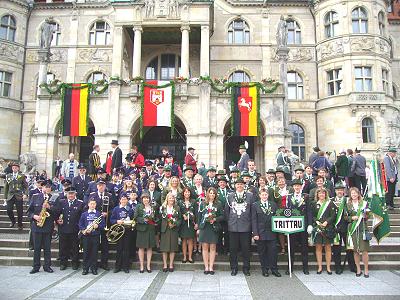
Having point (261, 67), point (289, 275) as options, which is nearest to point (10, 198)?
point (289, 275)

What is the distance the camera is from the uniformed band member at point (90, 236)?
9.21 meters

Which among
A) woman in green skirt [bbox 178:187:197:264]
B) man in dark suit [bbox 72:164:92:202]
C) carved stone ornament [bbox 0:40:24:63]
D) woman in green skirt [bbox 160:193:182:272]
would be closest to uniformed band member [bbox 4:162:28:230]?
man in dark suit [bbox 72:164:92:202]

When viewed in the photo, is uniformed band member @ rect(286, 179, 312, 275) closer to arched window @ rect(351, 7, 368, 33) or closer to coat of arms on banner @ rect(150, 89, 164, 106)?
coat of arms on banner @ rect(150, 89, 164, 106)

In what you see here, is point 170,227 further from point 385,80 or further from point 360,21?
point 360,21

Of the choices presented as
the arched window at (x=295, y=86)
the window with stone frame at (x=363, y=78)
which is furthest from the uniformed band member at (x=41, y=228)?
the window with stone frame at (x=363, y=78)

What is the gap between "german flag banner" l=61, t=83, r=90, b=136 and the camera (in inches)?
828

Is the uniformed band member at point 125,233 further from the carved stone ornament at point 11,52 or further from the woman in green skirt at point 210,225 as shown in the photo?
the carved stone ornament at point 11,52

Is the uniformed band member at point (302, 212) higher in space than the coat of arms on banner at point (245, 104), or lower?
lower

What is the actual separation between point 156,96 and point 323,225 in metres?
14.2

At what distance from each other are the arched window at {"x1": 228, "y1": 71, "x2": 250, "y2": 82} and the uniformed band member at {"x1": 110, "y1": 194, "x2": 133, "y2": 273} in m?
20.5

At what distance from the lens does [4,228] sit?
13.1m

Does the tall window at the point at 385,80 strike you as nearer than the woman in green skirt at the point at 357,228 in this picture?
No

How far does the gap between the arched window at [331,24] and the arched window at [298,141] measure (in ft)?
24.1

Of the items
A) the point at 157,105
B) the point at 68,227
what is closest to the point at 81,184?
the point at 68,227
